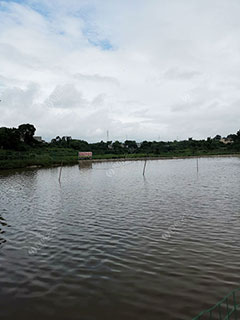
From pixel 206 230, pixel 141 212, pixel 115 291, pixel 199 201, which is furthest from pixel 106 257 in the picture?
pixel 199 201

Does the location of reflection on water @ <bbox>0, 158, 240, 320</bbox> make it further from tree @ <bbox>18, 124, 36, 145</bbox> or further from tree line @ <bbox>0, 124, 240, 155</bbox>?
tree @ <bbox>18, 124, 36, 145</bbox>

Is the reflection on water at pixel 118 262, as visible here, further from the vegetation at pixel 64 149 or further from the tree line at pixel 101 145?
the tree line at pixel 101 145

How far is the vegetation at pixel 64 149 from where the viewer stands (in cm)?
5828

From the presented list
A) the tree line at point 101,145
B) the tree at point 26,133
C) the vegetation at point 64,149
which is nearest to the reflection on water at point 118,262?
the vegetation at point 64,149

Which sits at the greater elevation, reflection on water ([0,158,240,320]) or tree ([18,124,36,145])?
tree ([18,124,36,145])

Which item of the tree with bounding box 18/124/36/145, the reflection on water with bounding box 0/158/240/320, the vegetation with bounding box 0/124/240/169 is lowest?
the reflection on water with bounding box 0/158/240/320

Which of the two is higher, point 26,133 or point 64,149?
point 26,133

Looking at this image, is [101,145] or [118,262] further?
[101,145]

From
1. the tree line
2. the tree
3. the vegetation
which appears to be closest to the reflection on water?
the vegetation

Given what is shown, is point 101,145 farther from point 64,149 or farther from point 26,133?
point 26,133

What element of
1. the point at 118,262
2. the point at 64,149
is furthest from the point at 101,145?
the point at 118,262

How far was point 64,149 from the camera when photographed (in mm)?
88562

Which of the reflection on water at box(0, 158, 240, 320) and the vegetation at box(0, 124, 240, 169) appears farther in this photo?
the vegetation at box(0, 124, 240, 169)

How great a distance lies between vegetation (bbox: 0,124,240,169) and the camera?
58281 mm
